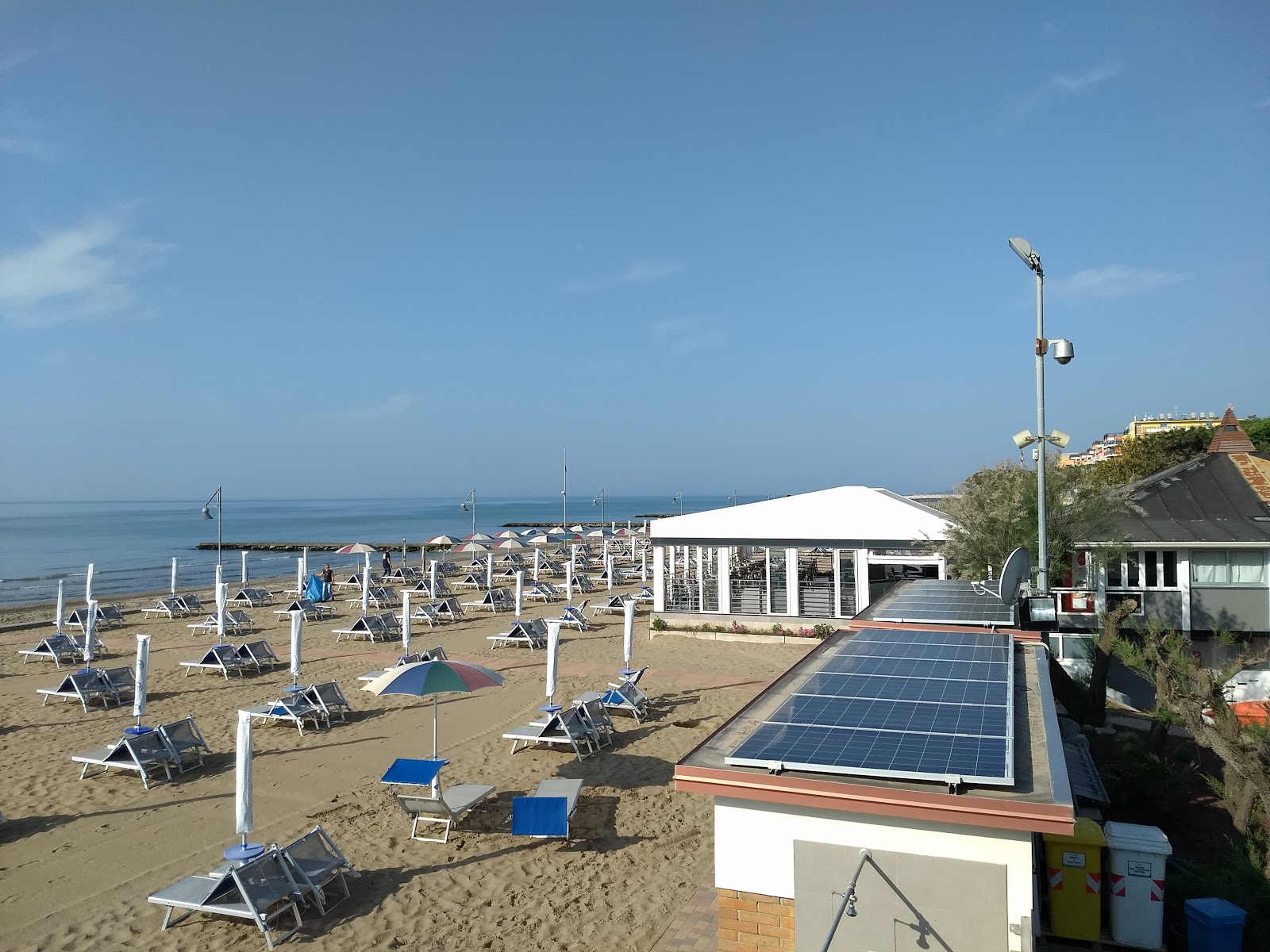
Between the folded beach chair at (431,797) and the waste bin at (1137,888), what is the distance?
5.70 metres

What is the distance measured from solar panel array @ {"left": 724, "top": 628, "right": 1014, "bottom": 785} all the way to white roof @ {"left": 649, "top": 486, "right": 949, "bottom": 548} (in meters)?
11.8

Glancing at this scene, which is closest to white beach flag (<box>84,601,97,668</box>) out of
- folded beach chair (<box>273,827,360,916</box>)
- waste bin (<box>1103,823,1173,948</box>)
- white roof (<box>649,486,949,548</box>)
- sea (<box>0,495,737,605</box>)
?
sea (<box>0,495,737,605</box>)

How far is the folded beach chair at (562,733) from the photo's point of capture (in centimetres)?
1045

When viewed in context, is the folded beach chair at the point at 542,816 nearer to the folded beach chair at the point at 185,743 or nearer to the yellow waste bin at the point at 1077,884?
the yellow waste bin at the point at 1077,884

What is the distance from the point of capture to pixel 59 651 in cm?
1748

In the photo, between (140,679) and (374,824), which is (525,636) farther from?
(374,824)

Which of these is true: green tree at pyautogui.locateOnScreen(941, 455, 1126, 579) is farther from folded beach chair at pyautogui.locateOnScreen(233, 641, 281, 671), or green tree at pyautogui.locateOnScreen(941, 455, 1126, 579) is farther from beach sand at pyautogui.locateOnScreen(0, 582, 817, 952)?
folded beach chair at pyautogui.locateOnScreen(233, 641, 281, 671)

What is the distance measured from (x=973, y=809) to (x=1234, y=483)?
20.2m

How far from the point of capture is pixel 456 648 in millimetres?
18781

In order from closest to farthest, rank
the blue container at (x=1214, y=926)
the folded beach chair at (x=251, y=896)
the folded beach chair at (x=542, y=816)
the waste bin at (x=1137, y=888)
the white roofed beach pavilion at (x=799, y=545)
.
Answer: the blue container at (x=1214, y=926) → the waste bin at (x=1137, y=888) → the folded beach chair at (x=251, y=896) → the folded beach chair at (x=542, y=816) → the white roofed beach pavilion at (x=799, y=545)

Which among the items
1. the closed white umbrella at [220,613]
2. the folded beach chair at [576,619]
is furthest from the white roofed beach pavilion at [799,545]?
the closed white umbrella at [220,613]

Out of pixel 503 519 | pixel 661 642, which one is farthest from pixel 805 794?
pixel 503 519

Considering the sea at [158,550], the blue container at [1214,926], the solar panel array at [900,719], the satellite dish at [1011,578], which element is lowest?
the sea at [158,550]

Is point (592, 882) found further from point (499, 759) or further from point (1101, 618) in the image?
point (1101, 618)
